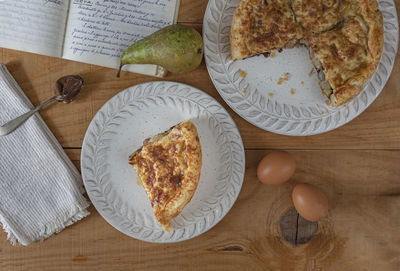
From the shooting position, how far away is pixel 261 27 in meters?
1.61

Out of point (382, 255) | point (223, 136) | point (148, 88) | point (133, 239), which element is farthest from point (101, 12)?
point (382, 255)

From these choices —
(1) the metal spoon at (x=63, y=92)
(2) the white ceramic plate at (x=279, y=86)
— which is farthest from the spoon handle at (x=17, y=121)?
(2) the white ceramic plate at (x=279, y=86)

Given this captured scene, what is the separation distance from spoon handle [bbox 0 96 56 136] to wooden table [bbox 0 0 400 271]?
0.06 meters

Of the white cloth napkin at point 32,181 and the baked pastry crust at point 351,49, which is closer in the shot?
the baked pastry crust at point 351,49

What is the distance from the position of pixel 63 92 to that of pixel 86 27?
1.07ft

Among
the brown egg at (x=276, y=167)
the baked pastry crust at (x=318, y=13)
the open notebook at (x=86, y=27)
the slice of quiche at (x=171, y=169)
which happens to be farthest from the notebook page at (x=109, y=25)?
the brown egg at (x=276, y=167)

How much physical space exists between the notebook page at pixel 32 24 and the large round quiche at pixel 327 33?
→ 84 centimetres

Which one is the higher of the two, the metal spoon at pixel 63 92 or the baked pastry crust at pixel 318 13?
the baked pastry crust at pixel 318 13

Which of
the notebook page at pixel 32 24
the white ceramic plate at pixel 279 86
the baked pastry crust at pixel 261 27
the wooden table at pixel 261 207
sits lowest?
the wooden table at pixel 261 207

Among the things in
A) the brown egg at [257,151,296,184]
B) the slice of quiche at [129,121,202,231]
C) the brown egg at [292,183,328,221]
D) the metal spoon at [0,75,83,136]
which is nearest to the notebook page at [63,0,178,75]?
the metal spoon at [0,75,83,136]

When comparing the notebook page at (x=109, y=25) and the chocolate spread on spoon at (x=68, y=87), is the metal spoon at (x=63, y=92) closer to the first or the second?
the chocolate spread on spoon at (x=68, y=87)

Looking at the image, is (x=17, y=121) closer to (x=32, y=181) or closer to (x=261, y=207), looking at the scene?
(x=32, y=181)

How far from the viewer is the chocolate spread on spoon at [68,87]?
1656mm

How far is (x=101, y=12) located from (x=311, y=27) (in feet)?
3.24
